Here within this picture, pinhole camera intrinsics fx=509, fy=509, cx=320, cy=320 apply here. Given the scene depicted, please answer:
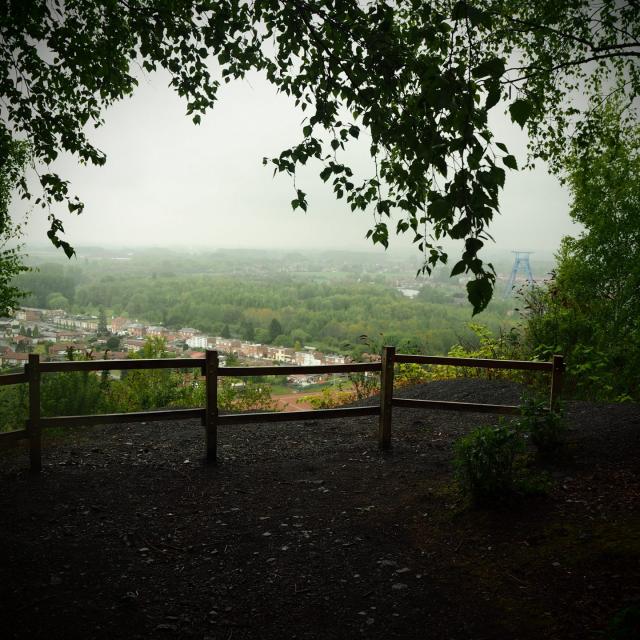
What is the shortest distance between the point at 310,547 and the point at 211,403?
2410 millimetres

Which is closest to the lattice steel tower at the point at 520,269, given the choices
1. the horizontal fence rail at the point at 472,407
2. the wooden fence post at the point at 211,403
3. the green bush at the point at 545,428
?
the horizontal fence rail at the point at 472,407

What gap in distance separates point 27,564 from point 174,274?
30.4 metres

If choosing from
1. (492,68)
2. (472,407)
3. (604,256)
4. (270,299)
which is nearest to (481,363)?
(472,407)

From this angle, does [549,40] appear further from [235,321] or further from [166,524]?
[235,321]

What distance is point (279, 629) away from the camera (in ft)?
10.7

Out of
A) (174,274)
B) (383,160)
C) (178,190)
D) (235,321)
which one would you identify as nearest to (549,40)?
(383,160)

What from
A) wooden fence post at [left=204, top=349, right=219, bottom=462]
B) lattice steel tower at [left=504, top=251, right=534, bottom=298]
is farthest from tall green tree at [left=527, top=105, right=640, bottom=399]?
wooden fence post at [left=204, top=349, right=219, bottom=462]

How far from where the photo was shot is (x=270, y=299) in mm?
27156

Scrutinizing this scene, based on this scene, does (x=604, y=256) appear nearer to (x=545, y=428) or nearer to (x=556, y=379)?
(x=556, y=379)

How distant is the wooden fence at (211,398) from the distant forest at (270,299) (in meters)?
5.38

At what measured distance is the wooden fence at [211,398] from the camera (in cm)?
562

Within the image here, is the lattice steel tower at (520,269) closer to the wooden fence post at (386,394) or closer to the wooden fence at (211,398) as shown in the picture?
the wooden fence at (211,398)

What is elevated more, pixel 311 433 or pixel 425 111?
pixel 425 111

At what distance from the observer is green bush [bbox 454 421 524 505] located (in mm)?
4559
